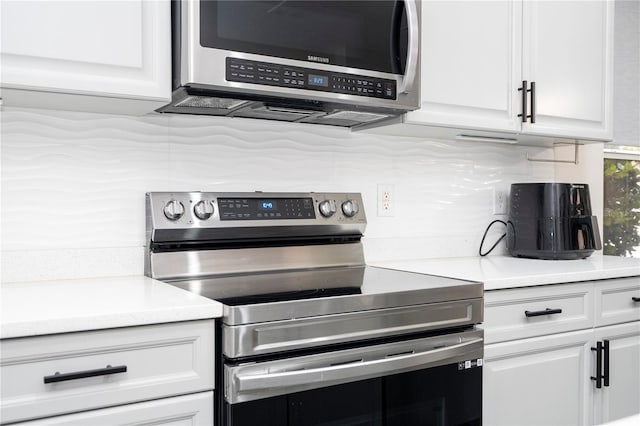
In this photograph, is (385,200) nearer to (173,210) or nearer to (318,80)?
(318,80)

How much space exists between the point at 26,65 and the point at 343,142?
106cm

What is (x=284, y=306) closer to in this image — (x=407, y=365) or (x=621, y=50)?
(x=407, y=365)

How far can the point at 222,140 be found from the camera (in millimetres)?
1837

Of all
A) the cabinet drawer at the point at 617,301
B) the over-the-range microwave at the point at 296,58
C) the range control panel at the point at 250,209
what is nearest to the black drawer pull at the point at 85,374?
the range control panel at the point at 250,209

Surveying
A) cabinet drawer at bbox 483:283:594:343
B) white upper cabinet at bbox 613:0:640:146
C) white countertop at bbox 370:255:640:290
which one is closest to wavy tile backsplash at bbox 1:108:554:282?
white countertop at bbox 370:255:640:290

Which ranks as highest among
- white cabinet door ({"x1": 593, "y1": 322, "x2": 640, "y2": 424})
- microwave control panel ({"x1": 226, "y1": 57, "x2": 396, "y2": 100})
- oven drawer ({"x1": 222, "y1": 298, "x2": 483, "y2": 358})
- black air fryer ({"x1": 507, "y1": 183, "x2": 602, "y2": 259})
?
microwave control panel ({"x1": 226, "y1": 57, "x2": 396, "y2": 100})

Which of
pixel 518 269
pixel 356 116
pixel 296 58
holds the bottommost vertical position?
pixel 518 269

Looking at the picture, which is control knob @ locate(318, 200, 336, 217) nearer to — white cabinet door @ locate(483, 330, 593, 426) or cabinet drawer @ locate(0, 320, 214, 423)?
white cabinet door @ locate(483, 330, 593, 426)

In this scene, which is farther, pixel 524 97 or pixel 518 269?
pixel 524 97

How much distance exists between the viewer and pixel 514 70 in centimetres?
206

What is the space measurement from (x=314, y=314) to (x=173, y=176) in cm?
71

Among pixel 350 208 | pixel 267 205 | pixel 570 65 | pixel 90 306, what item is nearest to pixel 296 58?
pixel 267 205

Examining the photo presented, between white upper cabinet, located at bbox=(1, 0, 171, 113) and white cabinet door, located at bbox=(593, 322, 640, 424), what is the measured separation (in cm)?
162

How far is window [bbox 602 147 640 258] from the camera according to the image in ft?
9.53
